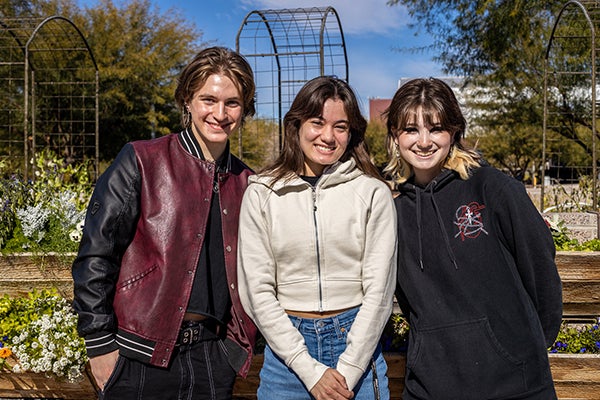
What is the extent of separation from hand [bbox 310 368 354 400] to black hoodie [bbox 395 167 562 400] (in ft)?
0.84

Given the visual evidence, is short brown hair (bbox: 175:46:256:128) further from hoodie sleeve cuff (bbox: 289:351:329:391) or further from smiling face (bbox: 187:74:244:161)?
hoodie sleeve cuff (bbox: 289:351:329:391)

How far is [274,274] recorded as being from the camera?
6.23ft

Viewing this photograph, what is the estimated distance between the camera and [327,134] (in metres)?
1.94

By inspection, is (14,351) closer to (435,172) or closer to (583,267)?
(435,172)

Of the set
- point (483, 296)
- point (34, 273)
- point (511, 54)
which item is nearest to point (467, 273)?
point (483, 296)

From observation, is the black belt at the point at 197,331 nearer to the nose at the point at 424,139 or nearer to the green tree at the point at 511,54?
the nose at the point at 424,139

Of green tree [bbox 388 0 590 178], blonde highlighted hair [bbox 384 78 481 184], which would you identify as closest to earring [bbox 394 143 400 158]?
blonde highlighted hair [bbox 384 78 481 184]

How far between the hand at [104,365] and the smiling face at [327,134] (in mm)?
980

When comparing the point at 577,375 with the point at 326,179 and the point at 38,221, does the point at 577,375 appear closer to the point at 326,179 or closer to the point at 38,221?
the point at 326,179

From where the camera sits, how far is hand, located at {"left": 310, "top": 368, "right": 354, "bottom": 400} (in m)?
1.78

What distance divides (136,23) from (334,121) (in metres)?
17.1

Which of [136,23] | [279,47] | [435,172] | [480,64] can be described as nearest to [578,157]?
[480,64]

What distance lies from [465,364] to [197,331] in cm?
93

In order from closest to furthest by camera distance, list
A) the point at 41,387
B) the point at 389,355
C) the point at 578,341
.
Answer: the point at 389,355, the point at 41,387, the point at 578,341
